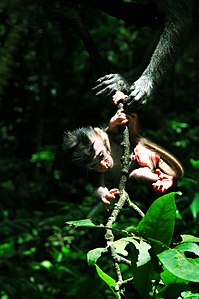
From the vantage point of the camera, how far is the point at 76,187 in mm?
6875

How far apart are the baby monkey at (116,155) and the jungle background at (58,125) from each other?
143 centimetres

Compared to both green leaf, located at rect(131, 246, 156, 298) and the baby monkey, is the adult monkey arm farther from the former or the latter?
green leaf, located at rect(131, 246, 156, 298)

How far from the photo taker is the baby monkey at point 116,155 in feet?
7.70

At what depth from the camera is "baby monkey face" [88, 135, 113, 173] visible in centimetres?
246

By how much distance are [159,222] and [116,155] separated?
900 mm

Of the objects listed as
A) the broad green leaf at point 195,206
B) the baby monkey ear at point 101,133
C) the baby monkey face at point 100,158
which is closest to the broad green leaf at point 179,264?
the baby monkey face at point 100,158

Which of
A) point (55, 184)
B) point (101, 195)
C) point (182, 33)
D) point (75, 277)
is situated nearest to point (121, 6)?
point (182, 33)

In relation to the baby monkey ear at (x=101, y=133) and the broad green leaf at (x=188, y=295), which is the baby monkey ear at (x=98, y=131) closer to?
the baby monkey ear at (x=101, y=133)

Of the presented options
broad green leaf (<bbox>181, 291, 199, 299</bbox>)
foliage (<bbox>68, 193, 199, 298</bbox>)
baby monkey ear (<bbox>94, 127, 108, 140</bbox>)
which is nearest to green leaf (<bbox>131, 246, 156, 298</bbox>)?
foliage (<bbox>68, 193, 199, 298</bbox>)

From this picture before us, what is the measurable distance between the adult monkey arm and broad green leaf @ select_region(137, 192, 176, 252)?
3.09ft

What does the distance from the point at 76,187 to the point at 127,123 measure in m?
4.60

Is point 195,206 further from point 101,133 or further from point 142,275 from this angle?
point 142,275

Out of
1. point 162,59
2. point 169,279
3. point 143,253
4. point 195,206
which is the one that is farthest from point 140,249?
point 162,59

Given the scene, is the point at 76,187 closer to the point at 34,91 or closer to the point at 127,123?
the point at 34,91
